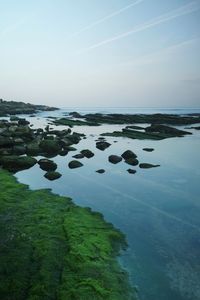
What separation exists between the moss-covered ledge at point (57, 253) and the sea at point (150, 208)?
30.3 inches

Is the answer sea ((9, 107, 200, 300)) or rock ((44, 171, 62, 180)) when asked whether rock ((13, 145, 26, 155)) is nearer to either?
sea ((9, 107, 200, 300))

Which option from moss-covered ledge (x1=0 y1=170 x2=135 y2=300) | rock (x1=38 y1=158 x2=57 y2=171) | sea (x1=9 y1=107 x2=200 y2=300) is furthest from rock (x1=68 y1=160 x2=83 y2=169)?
moss-covered ledge (x1=0 y1=170 x2=135 y2=300)

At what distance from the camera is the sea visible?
9484 millimetres

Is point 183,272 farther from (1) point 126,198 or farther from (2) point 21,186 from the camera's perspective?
(2) point 21,186

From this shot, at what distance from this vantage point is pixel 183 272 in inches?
385

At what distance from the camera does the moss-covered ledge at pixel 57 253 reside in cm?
812

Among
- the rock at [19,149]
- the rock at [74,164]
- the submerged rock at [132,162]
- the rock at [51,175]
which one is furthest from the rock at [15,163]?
the submerged rock at [132,162]

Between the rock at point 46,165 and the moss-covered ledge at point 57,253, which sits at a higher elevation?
the moss-covered ledge at point 57,253

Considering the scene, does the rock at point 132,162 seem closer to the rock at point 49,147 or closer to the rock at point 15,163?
the rock at point 49,147

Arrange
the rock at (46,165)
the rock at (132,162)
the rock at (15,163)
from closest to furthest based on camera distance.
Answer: the rock at (15,163) < the rock at (46,165) < the rock at (132,162)

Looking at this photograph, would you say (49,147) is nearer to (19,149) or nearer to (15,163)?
(19,149)

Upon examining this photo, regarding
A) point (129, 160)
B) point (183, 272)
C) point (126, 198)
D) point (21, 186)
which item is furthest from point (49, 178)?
point (183, 272)

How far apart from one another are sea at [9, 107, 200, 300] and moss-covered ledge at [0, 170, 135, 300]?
2.53 feet

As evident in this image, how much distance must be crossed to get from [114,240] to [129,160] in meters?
15.5
